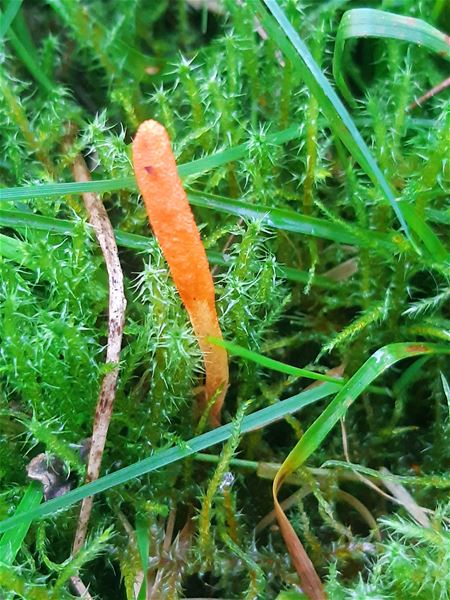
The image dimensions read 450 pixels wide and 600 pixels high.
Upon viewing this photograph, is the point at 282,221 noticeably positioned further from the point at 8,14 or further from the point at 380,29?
the point at 8,14

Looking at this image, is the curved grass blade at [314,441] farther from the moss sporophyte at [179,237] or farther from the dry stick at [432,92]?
the dry stick at [432,92]

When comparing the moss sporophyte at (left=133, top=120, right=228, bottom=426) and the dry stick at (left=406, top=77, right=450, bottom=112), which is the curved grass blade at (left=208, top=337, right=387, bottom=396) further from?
the dry stick at (left=406, top=77, right=450, bottom=112)

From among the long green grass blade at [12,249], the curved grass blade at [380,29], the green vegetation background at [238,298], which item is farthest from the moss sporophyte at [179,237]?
the curved grass blade at [380,29]

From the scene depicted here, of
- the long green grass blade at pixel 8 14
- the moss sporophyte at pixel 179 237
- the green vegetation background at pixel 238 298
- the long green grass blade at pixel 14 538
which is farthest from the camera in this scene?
the long green grass blade at pixel 8 14

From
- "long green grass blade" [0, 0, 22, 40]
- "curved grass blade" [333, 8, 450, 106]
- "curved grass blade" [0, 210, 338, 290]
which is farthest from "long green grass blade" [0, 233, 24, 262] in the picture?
"curved grass blade" [333, 8, 450, 106]

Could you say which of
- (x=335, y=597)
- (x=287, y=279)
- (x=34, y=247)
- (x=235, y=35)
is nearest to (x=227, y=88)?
(x=235, y=35)

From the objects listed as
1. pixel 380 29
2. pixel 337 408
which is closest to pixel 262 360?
pixel 337 408

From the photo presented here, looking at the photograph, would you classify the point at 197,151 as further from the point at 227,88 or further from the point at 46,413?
the point at 46,413
